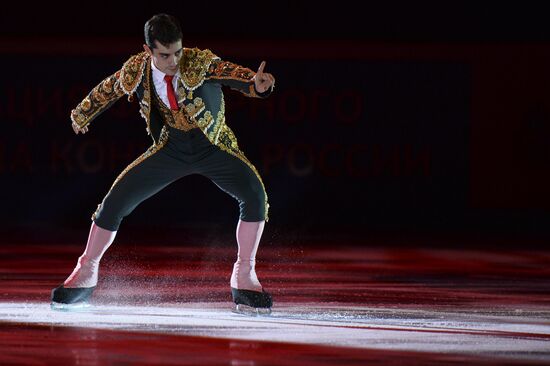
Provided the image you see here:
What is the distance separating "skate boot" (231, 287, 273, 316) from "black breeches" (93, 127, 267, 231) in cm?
36

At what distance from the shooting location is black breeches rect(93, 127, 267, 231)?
6.41 metres

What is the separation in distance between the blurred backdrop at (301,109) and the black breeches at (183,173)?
7177mm

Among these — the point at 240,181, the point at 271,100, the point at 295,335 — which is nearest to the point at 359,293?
the point at 240,181

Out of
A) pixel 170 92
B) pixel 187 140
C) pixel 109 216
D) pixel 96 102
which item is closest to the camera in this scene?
pixel 170 92

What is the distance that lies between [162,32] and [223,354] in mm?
1645

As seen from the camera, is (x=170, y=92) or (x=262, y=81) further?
(x=170, y=92)

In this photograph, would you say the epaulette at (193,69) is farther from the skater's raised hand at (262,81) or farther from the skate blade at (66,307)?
the skate blade at (66,307)

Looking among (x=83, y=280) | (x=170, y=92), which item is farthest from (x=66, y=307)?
(x=170, y=92)

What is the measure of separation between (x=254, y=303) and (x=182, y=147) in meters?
0.80

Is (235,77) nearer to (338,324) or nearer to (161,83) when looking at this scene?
(161,83)

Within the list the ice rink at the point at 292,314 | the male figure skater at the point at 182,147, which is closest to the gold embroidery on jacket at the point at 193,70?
the male figure skater at the point at 182,147

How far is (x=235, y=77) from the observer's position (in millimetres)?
6254

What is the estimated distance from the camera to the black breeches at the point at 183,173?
6.41 m

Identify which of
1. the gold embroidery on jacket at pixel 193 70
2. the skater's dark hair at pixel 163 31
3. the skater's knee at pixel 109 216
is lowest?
the skater's knee at pixel 109 216
